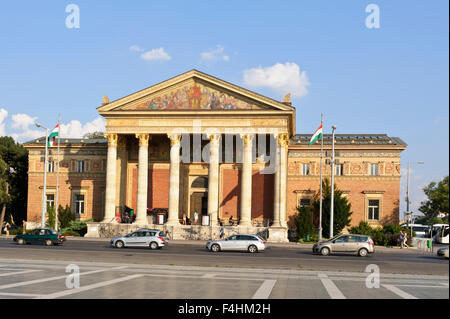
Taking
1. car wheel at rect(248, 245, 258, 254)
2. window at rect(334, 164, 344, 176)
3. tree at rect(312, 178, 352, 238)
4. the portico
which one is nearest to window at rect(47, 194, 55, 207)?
the portico

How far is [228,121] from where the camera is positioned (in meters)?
58.1

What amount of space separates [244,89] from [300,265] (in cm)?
3031

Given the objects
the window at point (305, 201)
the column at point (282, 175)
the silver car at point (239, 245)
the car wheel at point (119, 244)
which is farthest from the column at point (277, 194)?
the car wheel at point (119, 244)

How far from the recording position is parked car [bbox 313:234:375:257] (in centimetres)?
3991

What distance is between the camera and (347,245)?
132ft

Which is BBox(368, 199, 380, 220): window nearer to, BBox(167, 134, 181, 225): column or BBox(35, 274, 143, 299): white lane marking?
BBox(167, 134, 181, 225): column

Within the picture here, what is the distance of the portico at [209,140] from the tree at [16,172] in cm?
2004

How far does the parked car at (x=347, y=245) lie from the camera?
131ft

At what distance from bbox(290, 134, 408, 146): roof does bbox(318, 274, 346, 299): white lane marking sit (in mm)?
44507

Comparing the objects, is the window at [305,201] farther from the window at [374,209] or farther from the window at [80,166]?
the window at [80,166]

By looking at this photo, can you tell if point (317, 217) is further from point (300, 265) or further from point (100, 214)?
point (300, 265)

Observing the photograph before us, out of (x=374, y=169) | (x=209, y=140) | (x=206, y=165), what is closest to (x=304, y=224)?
(x=374, y=169)

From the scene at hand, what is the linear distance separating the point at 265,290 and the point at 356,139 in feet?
168
